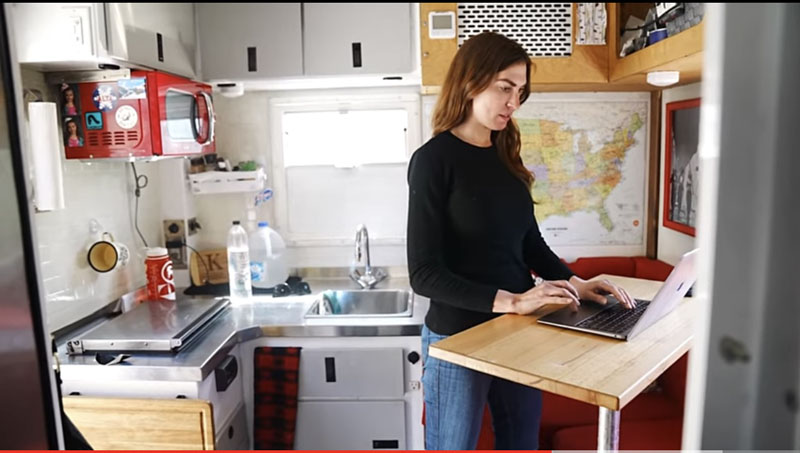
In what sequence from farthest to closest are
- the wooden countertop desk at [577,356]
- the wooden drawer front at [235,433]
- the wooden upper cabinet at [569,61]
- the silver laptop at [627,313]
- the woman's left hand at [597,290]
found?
the wooden upper cabinet at [569,61]
the wooden drawer front at [235,433]
the woman's left hand at [597,290]
the silver laptop at [627,313]
the wooden countertop desk at [577,356]

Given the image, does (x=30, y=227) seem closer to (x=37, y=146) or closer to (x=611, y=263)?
(x=37, y=146)

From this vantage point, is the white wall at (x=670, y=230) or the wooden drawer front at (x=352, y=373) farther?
the white wall at (x=670, y=230)

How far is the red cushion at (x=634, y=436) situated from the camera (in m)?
1.63

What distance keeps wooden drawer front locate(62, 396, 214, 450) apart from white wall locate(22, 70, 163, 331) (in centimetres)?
36

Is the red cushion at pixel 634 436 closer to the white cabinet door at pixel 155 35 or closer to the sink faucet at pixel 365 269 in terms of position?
the sink faucet at pixel 365 269

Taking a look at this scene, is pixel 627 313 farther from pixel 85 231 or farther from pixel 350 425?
pixel 85 231

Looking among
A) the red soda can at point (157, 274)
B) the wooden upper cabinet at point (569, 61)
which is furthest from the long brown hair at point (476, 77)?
the red soda can at point (157, 274)

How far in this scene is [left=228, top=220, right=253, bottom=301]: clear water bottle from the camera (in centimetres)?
231

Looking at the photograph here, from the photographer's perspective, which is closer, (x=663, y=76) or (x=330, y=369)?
(x=663, y=76)

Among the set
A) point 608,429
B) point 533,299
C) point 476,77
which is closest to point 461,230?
point 533,299

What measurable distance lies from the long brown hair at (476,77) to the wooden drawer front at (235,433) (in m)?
1.15

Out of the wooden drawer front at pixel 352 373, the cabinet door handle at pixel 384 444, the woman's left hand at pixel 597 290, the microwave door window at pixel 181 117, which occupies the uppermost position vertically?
the microwave door window at pixel 181 117

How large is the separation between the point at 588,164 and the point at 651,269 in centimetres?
51

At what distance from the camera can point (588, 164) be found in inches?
99.5
